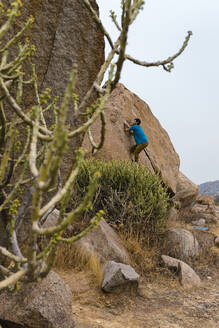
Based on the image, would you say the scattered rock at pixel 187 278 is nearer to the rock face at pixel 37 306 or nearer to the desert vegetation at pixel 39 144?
the rock face at pixel 37 306

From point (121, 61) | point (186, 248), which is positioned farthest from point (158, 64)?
point (186, 248)

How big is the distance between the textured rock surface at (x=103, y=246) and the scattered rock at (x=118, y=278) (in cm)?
53

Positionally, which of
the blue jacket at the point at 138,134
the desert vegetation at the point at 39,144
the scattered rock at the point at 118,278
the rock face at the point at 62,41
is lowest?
the scattered rock at the point at 118,278

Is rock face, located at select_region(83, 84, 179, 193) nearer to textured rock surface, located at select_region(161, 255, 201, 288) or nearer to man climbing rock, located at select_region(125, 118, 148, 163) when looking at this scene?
man climbing rock, located at select_region(125, 118, 148, 163)

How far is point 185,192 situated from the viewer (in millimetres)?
11852

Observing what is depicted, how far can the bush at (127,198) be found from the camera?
18.6 feet

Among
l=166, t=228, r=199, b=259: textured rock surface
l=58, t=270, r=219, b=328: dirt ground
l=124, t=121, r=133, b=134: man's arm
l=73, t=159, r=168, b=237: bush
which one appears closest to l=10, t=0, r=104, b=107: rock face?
l=58, t=270, r=219, b=328: dirt ground

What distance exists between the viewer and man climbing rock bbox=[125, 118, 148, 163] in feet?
29.0

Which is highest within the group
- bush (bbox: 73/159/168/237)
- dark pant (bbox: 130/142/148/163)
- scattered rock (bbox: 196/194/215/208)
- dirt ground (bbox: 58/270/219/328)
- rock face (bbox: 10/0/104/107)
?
rock face (bbox: 10/0/104/107)

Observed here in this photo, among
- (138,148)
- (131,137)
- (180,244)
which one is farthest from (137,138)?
(180,244)

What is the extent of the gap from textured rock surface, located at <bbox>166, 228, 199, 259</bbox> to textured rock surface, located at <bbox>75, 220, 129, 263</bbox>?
125cm

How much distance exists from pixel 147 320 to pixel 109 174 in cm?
315

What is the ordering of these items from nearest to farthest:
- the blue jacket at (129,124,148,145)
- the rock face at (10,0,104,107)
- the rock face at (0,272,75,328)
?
the rock face at (0,272,75,328) < the rock face at (10,0,104,107) < the blue jacket at (129,124,148,145)

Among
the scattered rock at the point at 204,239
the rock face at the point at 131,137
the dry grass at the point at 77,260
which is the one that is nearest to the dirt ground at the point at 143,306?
the dry grass at the point at 77,260
